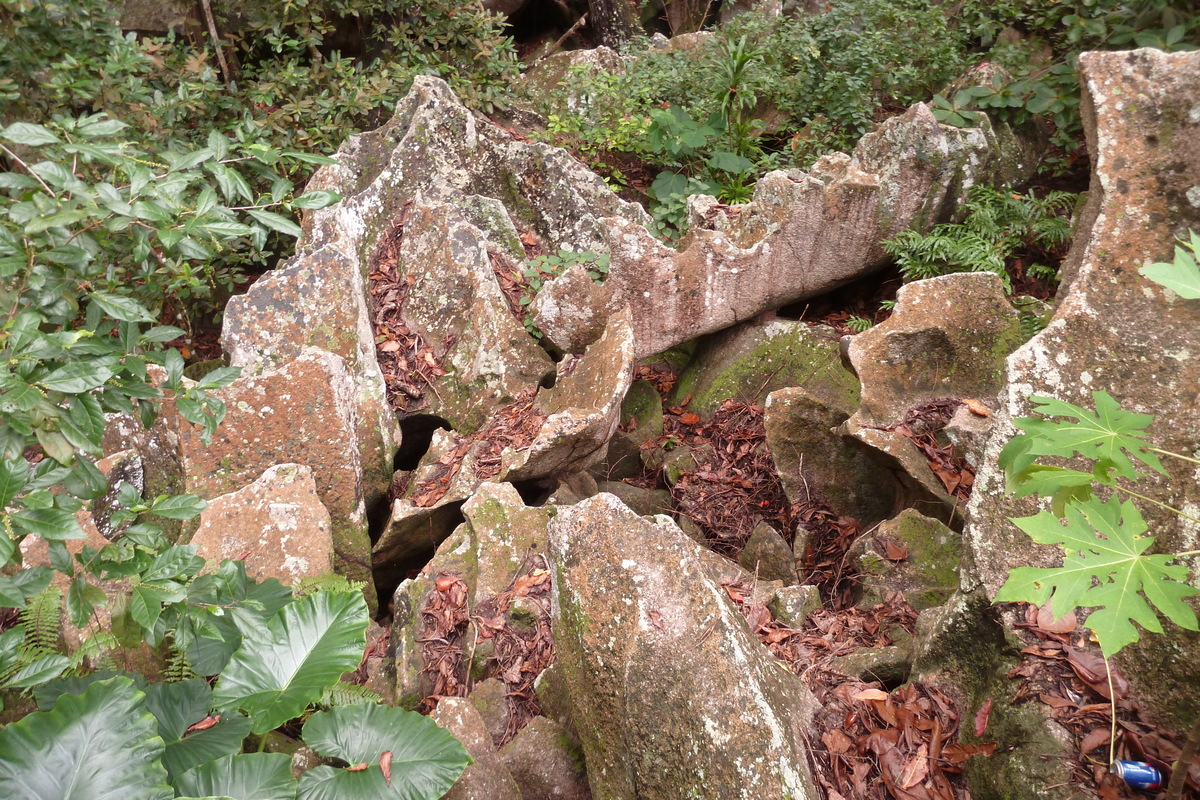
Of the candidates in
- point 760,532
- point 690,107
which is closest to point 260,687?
point 760,532

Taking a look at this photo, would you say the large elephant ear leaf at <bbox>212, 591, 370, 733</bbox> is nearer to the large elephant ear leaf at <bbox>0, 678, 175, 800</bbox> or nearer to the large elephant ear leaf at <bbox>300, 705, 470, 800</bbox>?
the large elephant ear leaf at <bbox>300, 705, 470, 800</bbox>

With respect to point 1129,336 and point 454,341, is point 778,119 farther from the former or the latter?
point 1129,336

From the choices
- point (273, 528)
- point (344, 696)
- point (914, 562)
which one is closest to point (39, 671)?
point (344, 696)

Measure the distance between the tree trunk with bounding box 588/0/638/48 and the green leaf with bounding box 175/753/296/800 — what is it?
8.52 m

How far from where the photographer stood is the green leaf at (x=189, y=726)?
224 centimetres

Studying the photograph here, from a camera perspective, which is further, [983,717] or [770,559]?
[770,559]

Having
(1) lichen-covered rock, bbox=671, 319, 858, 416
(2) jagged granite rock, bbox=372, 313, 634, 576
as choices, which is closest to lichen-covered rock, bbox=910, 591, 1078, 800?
(2) jagged granite rock, bbox=372, 313, 634, 576

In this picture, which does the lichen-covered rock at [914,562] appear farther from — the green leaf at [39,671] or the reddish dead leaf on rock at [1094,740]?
the green leaf at [39,671]

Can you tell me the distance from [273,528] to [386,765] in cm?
147

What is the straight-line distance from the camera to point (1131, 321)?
2531mm

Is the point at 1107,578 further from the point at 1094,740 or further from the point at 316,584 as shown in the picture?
the point at 316,584

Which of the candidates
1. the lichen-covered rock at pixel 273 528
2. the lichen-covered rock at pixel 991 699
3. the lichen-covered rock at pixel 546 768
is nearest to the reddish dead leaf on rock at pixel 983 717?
the lichen-covered rock at pixel 991 699

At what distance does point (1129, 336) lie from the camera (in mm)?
2506

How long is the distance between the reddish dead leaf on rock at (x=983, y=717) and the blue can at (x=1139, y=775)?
35cm
